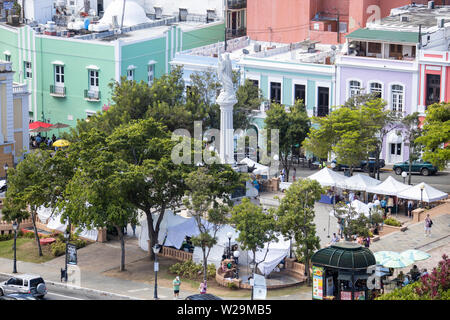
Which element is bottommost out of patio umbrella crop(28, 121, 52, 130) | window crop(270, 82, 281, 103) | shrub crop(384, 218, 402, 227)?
shrub crop(384, 218, 402, 227)

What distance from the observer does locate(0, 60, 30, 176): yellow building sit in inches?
2563

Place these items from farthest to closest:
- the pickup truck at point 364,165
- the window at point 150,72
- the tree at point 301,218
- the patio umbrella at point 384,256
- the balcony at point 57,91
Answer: the window at point 150,72
the balcony at point 57,91
the pickup truck at point 364,165
the tree at point 301,218
the patio umbrella at point 384,256

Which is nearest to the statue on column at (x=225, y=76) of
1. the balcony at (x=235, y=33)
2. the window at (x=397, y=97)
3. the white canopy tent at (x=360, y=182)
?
the white canopy tent at (x=360, y=182)

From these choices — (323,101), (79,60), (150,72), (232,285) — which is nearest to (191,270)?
(232,285)

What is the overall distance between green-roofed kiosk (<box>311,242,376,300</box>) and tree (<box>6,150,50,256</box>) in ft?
57.9

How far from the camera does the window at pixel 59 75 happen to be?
75.1 meters

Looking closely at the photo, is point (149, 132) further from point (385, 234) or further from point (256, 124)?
point (256, 124)

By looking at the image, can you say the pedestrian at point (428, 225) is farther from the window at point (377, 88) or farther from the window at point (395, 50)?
the window at point (395, 50)

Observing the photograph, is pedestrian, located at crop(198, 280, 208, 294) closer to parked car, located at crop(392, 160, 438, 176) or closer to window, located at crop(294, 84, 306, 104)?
parked car, located at crop(392, 160, 438, 176)

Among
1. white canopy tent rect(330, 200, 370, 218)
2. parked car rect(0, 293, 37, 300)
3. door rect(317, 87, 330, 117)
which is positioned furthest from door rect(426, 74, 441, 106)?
parked car rect(0, 293, 37, 300)

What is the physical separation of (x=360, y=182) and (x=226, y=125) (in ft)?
27.2

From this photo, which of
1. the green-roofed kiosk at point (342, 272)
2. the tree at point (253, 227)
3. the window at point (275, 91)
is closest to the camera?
the green-roofed kiosk at point (342, 272)

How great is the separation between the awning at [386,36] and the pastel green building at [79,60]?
1721 cm

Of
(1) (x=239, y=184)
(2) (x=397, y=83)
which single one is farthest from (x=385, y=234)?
(2) (x=397, y=83)
